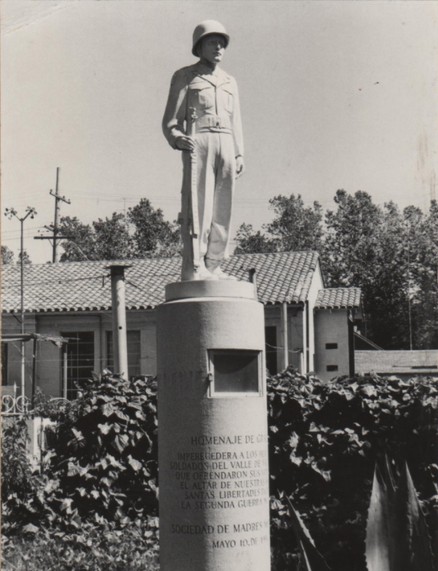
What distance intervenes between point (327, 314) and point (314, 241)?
18282 mm

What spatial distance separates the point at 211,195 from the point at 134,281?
59.8 ft

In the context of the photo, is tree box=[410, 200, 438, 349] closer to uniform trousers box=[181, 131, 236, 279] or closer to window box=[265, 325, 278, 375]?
window box=[265, 325, 278, 375]


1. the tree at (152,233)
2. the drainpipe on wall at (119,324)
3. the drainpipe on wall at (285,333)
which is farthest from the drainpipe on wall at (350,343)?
the tree at (152,233)

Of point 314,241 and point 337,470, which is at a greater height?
point 314,241

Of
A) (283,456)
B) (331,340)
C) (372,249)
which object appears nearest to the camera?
(283,456)

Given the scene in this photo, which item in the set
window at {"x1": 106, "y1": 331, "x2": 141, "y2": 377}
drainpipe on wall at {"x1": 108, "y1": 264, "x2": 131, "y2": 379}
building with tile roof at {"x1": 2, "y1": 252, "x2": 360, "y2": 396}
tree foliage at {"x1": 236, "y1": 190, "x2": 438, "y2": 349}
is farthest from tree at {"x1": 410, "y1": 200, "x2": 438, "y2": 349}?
drainpipe on wall at {"x1": 108, "y1": 264, "x2": 131, "y2": 379}

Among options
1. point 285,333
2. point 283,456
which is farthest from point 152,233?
point 283,456

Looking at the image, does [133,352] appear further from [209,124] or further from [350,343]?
[209,124]

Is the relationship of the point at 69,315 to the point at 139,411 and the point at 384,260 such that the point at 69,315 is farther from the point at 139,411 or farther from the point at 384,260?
the point at 384,260

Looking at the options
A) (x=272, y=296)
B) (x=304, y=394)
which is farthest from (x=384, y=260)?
(x=304, y=394)

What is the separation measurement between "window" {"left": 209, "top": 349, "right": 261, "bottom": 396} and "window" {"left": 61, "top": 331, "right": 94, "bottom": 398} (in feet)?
54.4

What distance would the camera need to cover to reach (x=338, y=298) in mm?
24719

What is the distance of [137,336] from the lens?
2234 cm

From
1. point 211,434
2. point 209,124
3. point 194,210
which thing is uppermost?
point 209,124
